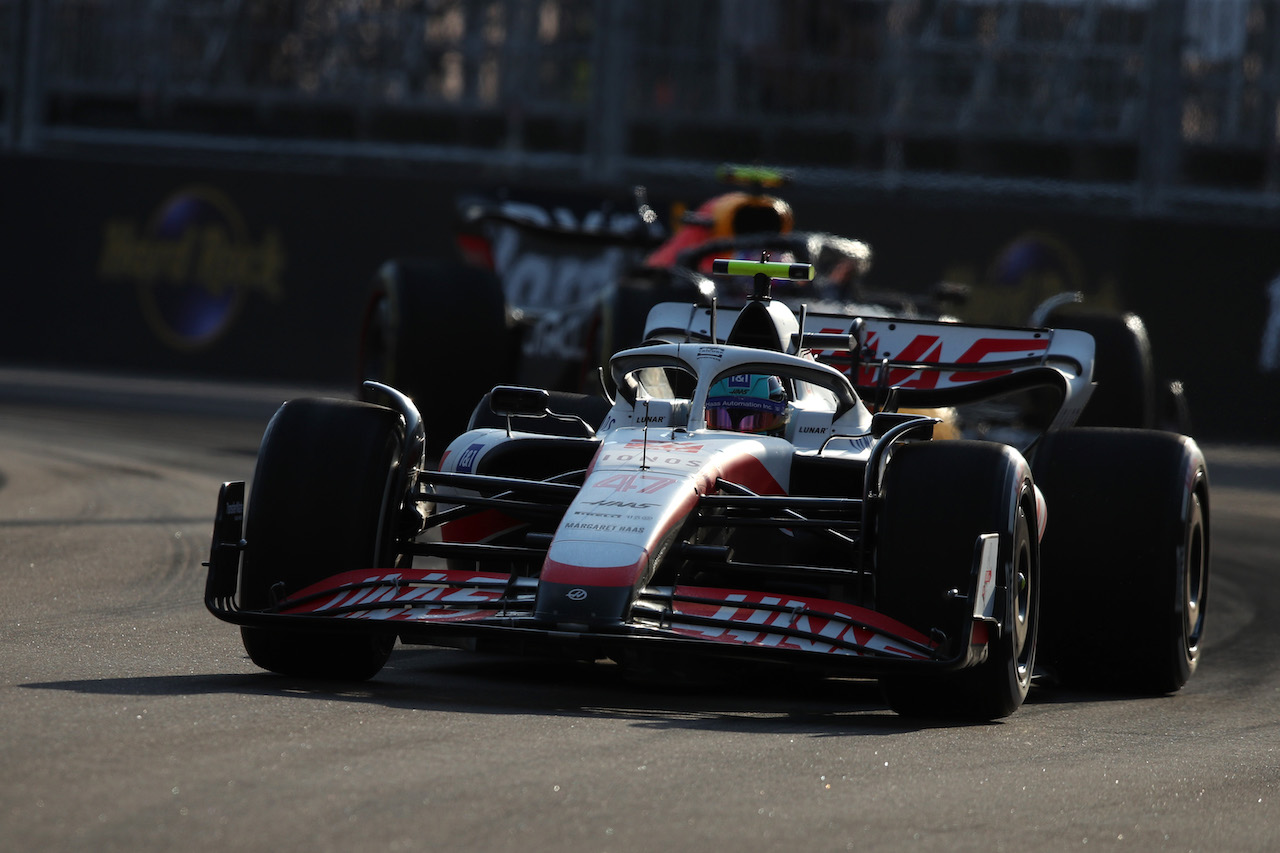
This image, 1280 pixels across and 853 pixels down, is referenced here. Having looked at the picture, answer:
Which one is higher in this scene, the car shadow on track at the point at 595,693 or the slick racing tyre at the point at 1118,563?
the slick racing tyre at the point at 1118,563

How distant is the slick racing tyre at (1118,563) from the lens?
661 centimetres

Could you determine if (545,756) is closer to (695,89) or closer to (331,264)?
(331,264)

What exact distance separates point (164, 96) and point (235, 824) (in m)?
17.2

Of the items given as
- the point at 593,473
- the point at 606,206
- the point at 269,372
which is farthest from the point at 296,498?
the point at 269,372

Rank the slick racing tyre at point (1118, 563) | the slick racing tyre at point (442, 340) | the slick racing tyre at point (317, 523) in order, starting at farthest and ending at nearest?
the slick racing tyre at point (442, 340), the slick racing tyre at point (1118, 563), the slick racing tyre at point (317, 523)

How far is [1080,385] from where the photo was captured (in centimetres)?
833

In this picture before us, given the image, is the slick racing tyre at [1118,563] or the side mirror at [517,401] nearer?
the slick racing tyre at [1118,563]

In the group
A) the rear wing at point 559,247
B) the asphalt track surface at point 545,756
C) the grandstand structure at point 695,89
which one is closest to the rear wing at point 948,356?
the asphalt track surface at point 545,756

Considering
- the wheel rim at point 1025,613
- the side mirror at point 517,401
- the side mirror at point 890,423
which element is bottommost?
the wheel rim at point 1025,613

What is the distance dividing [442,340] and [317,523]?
20.7 feet

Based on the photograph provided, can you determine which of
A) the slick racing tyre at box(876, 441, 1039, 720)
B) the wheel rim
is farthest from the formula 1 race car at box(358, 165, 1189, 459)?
the slick racing tyre at box(876, 441, 1039, 720)

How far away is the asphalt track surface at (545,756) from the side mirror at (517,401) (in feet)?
2.80

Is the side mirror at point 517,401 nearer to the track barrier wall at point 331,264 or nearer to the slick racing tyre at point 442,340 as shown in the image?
the slick racing tyre at point 442,340

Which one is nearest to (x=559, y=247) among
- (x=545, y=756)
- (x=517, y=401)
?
(x=517, y=401)
